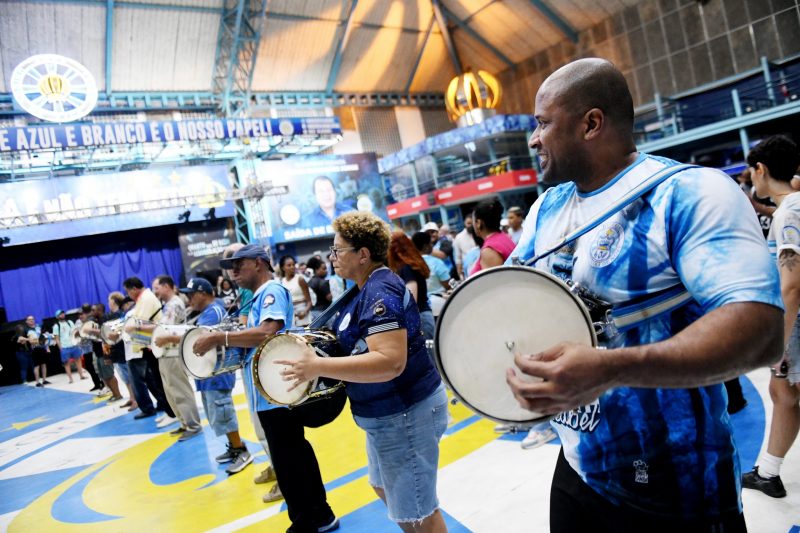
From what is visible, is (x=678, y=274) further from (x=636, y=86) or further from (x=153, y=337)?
(x=636, y=86)

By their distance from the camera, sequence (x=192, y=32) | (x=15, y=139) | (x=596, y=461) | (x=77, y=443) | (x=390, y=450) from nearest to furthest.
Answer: (x=596, y=461)
(x=390, y=450)
(x=77, y=443)
(x=15, y=139)
(x=192, y=32)

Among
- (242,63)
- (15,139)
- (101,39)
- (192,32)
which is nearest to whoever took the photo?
(15,139)

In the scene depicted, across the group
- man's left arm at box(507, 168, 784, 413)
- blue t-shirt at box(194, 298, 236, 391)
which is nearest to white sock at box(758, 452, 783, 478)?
man's left arm at box(507, 168, 784, 413)

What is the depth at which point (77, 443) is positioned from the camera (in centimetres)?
672

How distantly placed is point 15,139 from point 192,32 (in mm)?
8895

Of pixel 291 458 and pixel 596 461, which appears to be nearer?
pixel 596 461

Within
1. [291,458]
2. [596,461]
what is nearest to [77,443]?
[291,458]

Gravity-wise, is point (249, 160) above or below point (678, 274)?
above

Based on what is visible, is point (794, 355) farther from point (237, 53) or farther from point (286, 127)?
point (237, 53)

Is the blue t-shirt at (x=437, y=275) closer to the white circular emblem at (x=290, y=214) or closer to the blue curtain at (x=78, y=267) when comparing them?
the white circular emblem at (x=290, y=214)

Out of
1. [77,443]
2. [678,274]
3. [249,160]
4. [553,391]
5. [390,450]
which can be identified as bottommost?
[77,443]

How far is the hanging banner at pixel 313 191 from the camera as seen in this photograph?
18.8 m

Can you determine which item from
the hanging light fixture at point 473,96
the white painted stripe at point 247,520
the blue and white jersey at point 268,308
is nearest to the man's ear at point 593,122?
the blue and white jersey at point 268,308

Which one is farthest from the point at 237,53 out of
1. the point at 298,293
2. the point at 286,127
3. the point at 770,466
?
the point at 770,466
